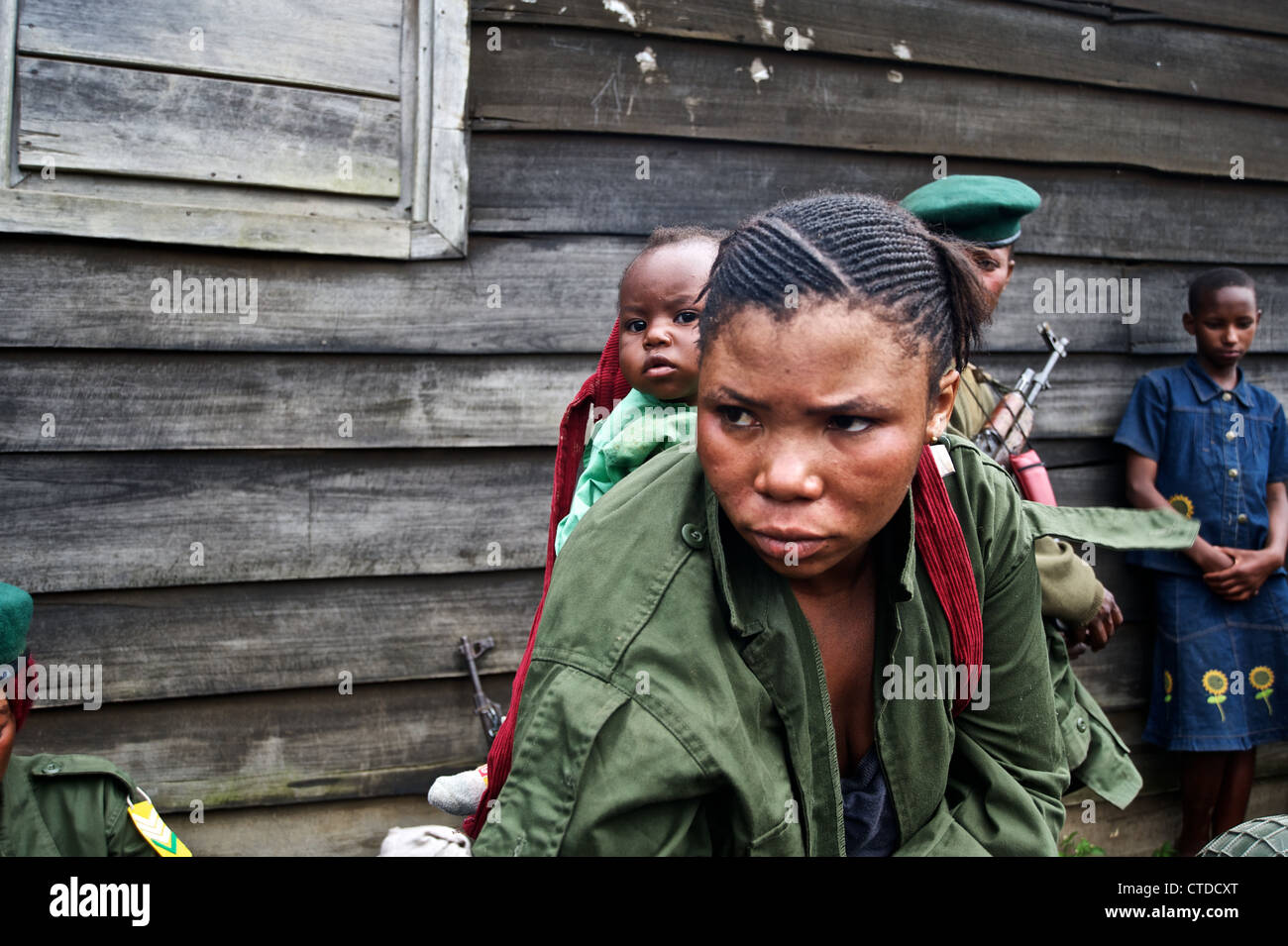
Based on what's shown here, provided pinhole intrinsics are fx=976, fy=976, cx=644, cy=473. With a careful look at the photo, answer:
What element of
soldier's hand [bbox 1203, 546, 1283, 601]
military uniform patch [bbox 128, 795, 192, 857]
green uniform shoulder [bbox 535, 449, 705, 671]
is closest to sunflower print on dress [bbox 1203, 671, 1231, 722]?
soldier's hand [bbox 1203, 546, 1283, 601]

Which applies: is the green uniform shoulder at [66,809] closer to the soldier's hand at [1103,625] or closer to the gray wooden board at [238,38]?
the gray wooden board at [238,38]

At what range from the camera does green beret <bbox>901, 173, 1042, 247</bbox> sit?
245 centimetres

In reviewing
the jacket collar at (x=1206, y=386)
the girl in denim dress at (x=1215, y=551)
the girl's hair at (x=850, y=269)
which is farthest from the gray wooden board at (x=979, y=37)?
the girl's hair at (x=850, y=269)

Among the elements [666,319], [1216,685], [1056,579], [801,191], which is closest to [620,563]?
[666,319]

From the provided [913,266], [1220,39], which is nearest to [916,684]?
[913,266]

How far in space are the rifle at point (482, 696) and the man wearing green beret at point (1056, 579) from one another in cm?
143

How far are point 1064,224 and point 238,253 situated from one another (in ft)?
A: 8.82

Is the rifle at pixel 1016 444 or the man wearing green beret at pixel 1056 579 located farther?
the rifle at pixel 1016 444

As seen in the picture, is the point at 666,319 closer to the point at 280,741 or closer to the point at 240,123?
the point at 240,123

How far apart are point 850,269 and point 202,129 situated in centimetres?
202

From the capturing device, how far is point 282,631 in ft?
8.68

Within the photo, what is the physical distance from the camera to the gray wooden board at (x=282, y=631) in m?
2.50

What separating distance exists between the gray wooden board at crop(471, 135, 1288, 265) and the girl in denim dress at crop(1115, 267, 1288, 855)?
265 mm
